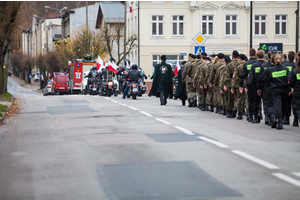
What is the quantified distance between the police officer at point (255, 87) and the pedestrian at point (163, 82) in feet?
21.6

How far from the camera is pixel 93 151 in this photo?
873 cm

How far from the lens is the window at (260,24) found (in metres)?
51.4

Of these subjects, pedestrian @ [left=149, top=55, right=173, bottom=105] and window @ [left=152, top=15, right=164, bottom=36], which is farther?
window @ [left=152, top=15, right=164, bottom=36]

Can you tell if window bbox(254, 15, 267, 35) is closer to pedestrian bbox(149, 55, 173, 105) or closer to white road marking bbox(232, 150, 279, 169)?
pedestrian bbox(149, 55, 173, 105)

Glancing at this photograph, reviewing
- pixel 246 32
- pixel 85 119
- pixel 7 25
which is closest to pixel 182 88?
pixel 85 119

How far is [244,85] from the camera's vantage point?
15.1m

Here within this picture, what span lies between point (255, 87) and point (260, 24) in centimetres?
3885

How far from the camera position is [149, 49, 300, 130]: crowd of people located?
12.7 metres

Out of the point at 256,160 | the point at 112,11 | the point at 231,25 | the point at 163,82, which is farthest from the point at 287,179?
the point at 112,11

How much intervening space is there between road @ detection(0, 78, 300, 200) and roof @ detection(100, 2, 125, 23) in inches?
2100

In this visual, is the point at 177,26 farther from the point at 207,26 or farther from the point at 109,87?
the point at 109,87

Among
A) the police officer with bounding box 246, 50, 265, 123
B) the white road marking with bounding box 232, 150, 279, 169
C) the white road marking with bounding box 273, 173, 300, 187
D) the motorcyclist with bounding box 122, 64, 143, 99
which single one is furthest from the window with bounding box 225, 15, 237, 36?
the white road marking with bounding box 273, 173, 300, 187

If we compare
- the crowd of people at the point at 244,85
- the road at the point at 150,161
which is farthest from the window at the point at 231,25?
the road at the point at 150,161

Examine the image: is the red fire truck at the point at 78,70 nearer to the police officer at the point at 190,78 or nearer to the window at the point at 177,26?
the window at the point at 177,26
